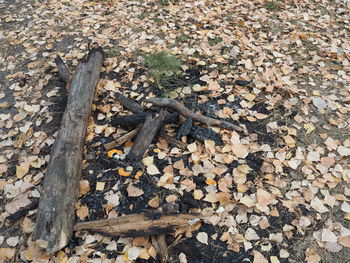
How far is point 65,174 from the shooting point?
314 centimetres

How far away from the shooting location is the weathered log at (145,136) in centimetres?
345

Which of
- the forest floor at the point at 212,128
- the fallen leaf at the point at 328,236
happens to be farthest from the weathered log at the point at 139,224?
the fallen leaf at the point at 328,236

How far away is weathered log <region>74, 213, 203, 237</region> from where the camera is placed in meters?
2.86

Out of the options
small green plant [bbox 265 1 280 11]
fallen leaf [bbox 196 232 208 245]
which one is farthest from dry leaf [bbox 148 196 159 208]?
small green plant [bbox 265 1 280 11]

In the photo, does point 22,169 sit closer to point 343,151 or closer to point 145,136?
point 145,136

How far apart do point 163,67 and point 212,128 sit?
4.27ft

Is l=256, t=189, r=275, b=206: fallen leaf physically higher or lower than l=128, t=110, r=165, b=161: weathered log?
lower

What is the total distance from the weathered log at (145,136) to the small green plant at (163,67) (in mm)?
865

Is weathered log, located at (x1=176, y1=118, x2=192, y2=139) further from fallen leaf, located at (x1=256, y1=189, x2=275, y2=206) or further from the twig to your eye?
the twig

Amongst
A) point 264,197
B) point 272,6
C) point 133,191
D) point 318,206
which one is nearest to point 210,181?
point 264,197

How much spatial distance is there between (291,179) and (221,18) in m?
3.36

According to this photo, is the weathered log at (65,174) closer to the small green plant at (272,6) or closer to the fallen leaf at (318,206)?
the fallen leaf at (318,206)

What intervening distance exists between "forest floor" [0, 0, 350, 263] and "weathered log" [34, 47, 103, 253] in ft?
0.48

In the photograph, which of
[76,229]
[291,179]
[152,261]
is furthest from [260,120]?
[76,229]
